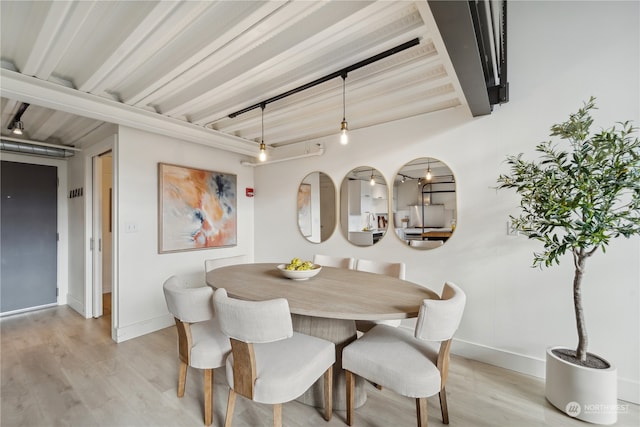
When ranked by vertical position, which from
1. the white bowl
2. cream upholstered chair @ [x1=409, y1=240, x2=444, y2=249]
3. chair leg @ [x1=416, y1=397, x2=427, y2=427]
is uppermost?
cream upholstered chair @ [x1=409, y1=240, x2=444, y2=249]

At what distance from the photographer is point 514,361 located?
2.33m

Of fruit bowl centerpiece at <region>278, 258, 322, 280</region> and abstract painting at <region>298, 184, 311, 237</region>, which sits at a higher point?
abstract painting at <region>298, 184, 311, 237</region>

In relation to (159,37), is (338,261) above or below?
below

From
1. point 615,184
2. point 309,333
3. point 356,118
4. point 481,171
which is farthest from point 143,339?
point 615,184

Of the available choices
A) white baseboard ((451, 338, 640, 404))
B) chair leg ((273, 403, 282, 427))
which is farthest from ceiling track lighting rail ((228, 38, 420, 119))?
white baseboard ((451, 338, 640, 404))

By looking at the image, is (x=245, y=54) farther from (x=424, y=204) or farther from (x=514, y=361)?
(x=514, y=361)

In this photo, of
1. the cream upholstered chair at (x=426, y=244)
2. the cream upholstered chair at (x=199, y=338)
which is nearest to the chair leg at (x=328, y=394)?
the cream upholstered chair at (x=199, y=338)

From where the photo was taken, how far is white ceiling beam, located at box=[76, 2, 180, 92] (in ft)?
4.71

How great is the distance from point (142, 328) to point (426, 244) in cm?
332

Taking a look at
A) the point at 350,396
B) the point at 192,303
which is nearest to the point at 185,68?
the point at 192,303

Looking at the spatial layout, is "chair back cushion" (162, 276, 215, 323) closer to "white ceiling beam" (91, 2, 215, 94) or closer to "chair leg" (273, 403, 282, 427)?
"chair leg" (273, 403, 282, 427)

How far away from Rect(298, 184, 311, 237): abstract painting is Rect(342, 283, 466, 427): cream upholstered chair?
219cm

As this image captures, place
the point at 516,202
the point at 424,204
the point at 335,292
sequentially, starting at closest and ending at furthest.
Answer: the point at 335,292 → the point at 516,202 → the point at 424,204

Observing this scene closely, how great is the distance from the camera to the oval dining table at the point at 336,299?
1.51 metres
